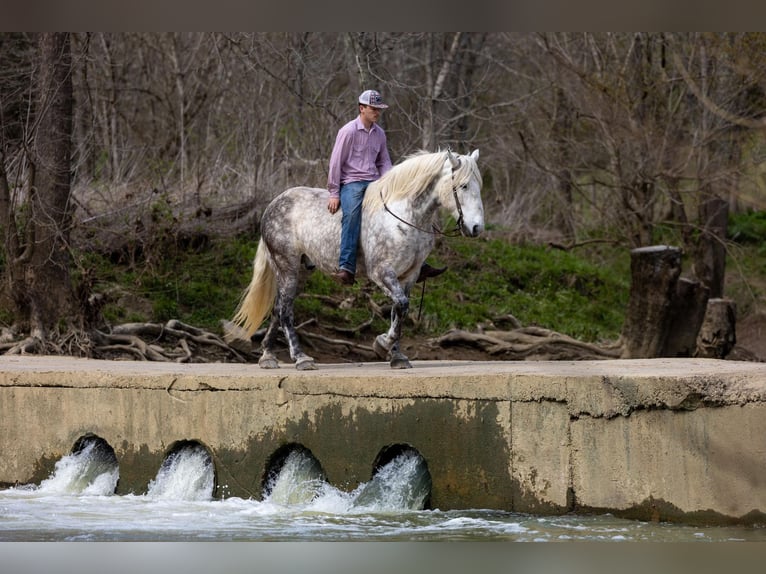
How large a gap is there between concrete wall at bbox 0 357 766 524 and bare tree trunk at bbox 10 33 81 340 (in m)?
4.03

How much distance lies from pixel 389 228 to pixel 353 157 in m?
0.85

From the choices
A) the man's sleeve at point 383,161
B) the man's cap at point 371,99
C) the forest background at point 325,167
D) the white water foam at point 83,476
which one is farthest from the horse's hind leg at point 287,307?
the forest background at point 325,167

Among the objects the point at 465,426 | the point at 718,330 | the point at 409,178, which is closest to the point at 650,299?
the point at 718,330

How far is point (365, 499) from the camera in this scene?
10.5 metres

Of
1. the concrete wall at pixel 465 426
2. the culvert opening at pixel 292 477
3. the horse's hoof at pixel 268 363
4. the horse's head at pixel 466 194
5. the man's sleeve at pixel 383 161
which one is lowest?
the culvert opening at pixel 292 477

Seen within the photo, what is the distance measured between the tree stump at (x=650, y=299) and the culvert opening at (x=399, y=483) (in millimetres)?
6873

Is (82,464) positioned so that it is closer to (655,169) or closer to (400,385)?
(400,385)

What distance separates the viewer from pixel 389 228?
11648 mm

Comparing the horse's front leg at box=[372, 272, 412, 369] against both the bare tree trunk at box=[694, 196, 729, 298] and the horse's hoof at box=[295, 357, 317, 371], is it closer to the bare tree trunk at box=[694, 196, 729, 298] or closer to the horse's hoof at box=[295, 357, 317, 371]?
the horse's hoof at box=[295, 357, 317, 371]

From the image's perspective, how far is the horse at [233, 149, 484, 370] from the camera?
37.4 ft

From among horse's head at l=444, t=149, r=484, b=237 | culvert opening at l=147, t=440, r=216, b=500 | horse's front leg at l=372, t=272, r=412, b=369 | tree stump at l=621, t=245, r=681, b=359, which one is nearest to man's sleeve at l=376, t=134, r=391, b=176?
horse's head at l=444, t=149, r=484, b=237

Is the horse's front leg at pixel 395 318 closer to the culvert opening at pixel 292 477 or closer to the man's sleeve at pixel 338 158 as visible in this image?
the man's sleeve at pixel 338 158

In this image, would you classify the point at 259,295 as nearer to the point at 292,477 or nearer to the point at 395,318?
the point at 395,318

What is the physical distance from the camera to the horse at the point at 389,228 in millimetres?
11398
